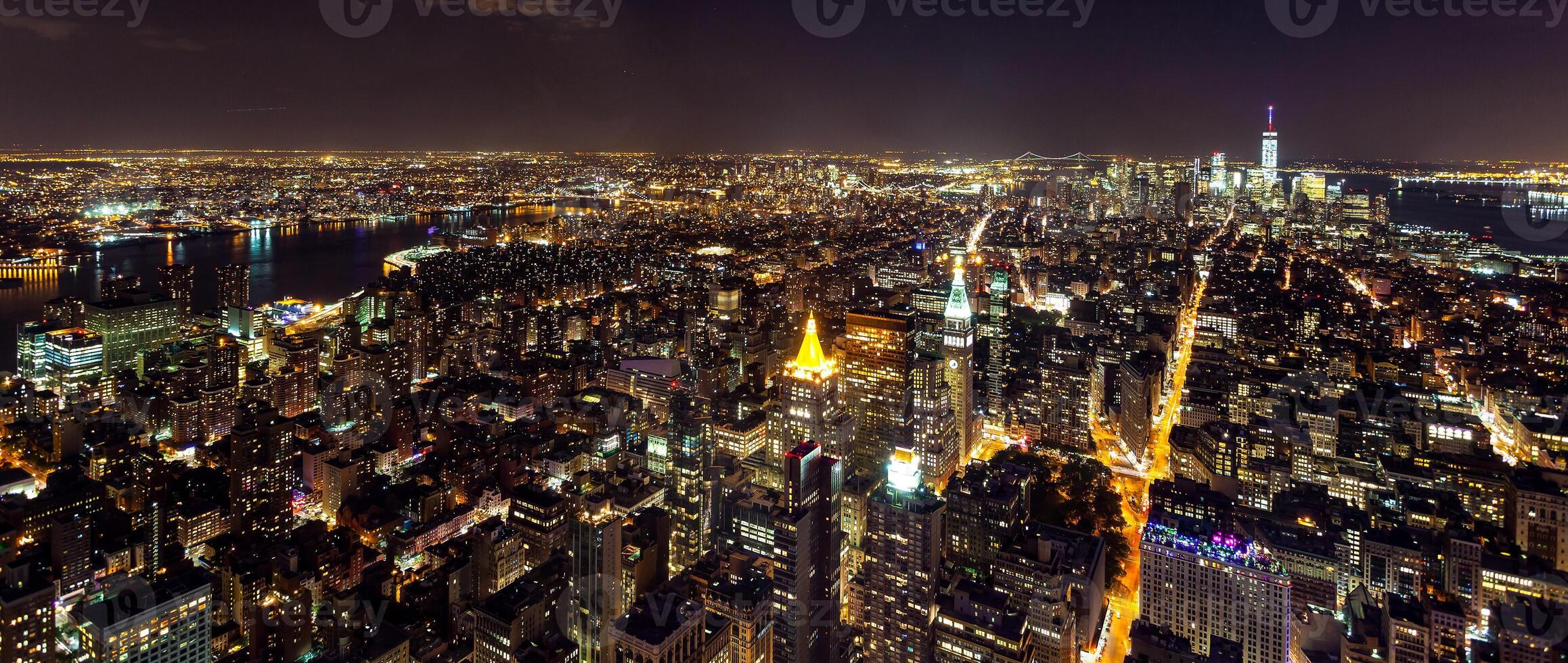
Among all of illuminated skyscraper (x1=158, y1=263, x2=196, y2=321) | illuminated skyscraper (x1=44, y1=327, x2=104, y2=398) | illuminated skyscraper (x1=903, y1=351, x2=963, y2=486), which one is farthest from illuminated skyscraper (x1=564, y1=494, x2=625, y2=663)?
illuminated skyscraper (x1=158, y1=263, x2=196, y2=321)

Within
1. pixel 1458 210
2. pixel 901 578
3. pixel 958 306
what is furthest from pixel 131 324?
pixel 1458 210

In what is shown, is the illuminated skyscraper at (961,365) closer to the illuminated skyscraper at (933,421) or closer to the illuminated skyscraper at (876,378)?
the illuminated skyscraper at (933,421)

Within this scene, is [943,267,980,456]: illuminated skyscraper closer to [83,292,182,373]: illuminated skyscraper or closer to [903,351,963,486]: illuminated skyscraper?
[903,351,963,486]: illuminated skyscraper

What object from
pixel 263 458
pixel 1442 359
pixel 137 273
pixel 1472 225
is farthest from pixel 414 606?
pixel 1472 225

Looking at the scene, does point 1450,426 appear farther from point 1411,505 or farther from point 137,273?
point 137,273

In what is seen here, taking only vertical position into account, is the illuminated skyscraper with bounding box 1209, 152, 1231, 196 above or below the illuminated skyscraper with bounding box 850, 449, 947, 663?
above
